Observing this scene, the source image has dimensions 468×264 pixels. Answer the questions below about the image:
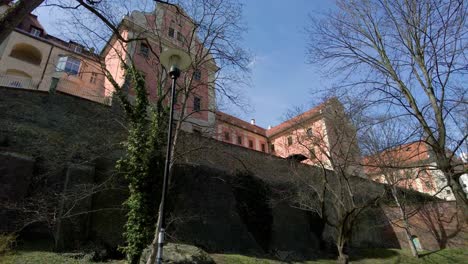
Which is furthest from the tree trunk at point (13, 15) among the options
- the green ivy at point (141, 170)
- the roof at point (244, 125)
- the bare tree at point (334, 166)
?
the roof at point (244, 125)

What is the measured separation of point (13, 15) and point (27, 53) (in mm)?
26336

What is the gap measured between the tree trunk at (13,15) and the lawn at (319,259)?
571 cm

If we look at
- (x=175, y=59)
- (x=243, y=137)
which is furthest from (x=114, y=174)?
(x=243, y=137)

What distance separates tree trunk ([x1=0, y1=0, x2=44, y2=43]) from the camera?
16.8ft

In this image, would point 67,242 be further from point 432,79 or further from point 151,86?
point 151,86

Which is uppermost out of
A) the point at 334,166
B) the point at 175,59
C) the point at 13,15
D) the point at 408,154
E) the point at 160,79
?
the point at 160,79

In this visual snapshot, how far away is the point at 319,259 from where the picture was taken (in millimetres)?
16125

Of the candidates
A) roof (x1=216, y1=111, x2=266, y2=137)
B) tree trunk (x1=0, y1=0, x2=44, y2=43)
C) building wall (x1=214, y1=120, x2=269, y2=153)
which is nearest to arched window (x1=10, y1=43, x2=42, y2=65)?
building wall (x1=214, y1=120, x2=269, y2=153)

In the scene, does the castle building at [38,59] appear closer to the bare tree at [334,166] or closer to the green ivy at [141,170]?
the green ivy at [141,170]

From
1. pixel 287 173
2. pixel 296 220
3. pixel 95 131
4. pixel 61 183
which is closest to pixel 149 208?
pixel 61 183

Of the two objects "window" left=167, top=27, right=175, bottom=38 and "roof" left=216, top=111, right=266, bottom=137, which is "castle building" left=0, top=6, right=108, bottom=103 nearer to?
"window" left=167, top=27, right=175, bottom=38

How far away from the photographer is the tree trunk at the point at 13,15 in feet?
16.8

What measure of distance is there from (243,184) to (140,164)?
7703mm

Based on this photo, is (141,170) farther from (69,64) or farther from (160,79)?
(69,64)
